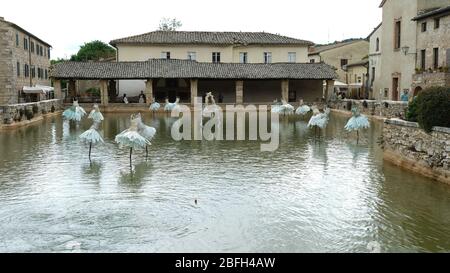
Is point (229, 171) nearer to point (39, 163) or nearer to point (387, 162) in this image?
point (387, 162)

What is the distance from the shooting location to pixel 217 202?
37.8ft

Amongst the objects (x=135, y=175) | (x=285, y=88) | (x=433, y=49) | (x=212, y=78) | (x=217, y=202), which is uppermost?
(x=433, y=49)

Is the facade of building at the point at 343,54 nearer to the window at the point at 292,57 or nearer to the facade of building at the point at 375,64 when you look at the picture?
the window at the point at 292,57

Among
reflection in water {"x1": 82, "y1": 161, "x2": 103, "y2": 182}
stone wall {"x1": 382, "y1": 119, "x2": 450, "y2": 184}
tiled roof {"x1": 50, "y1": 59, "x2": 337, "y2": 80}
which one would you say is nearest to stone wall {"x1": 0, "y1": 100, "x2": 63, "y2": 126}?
tiled roof {"x1": 50, "y1": 59, "x2": 337, "y2": 80}

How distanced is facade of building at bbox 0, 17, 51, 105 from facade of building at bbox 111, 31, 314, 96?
325 inches

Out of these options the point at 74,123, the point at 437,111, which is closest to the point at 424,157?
the point at 437,111

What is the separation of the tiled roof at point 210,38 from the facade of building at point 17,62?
8799mm

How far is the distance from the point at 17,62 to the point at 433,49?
102ft

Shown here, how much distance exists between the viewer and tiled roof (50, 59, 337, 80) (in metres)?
44.8

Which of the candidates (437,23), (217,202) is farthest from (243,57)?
(217,202)

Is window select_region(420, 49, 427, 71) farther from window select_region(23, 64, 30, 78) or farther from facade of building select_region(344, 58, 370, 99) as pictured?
window select_region(23, 64, 30, 78)

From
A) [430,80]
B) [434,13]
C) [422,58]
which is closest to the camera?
[430,80]

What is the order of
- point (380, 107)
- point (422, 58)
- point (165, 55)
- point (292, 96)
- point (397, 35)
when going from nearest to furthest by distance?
point (380, 107), point (422, 58), point (397, 35), point (292, 96), point (165, 55)

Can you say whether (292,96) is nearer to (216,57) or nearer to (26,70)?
(216,57)
